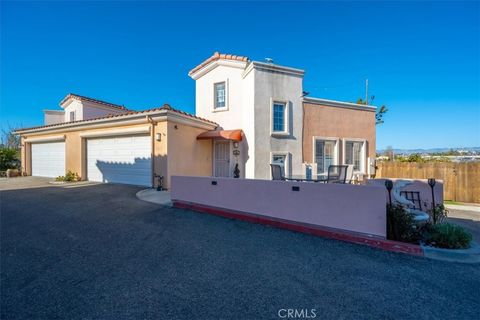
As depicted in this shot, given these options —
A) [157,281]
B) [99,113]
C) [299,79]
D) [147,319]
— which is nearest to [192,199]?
[157,281]

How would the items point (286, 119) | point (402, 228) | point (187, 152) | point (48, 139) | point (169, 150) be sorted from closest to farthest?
point (402, 228), point (169, 150), point (187, 152), point (286, 119), point (48, 139)

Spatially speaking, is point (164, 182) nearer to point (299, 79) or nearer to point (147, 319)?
point (147, 319)

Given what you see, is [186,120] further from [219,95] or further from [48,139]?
[48,139]

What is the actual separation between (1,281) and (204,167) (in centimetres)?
982

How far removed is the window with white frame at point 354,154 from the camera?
14609mm

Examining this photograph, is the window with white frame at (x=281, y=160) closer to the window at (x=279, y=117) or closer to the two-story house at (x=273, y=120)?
the two-story house at (x=273, y=120)

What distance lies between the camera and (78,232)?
17.6 ft

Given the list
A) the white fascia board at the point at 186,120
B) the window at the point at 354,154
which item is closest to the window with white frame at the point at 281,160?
the white fascia board at the point at 186,120

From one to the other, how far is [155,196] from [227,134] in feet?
16.7

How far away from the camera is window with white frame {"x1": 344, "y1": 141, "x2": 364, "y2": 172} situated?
47.9 ft

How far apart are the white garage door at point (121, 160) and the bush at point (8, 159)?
11858 millimetres

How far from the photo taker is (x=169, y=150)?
10.3 metres

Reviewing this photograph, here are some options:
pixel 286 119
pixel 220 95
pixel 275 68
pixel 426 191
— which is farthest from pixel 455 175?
pixel 220 95

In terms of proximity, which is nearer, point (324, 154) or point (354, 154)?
point (324, 154)
